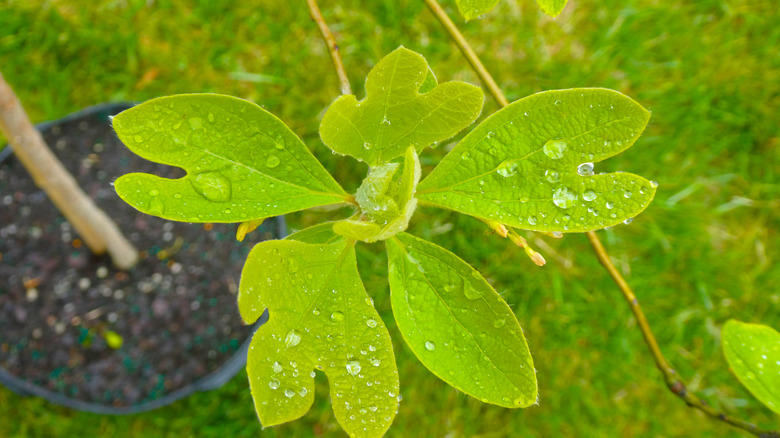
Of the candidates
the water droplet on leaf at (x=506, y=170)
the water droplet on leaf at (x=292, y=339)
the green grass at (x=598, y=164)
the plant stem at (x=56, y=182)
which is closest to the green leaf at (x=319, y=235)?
the water droplet on leaf at (x=292, y=339)

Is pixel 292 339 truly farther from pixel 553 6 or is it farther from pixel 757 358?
pixel 757 358

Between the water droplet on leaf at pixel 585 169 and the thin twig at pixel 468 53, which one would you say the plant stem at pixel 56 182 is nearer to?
the thin twig at pixel 468 53

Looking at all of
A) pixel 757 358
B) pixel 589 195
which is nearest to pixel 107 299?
pixel 589 195

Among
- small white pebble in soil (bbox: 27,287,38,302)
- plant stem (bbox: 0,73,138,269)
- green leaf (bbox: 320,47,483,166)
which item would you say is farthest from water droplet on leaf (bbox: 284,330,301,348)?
small white pebble in soil (bbox: 27,287,38,302)

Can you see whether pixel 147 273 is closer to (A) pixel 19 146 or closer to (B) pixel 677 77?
(A) pixel 19 146

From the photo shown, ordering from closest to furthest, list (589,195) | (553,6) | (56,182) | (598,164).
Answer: (589,195) → (553,6) → (56,182) → (598,164)

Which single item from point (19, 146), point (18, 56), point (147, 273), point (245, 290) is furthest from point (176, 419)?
point (245, 290)

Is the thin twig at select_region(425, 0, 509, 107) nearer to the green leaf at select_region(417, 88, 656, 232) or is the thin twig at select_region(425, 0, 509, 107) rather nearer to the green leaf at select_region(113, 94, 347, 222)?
the green leaf at select_region(417, 88, 656, 232)

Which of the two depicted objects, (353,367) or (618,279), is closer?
(353,367)
